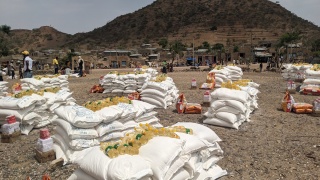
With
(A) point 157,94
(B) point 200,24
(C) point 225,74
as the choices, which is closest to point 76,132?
(A) point 157,94

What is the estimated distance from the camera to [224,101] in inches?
231

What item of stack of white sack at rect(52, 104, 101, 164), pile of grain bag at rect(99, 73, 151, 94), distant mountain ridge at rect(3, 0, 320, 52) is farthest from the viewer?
distant mountain ridge at rect(3, 0, 320, 52)

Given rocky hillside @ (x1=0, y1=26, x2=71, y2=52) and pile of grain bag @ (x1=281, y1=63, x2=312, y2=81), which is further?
rocky hillside @ (x1=0, y1=26, x2=71, y2=52)

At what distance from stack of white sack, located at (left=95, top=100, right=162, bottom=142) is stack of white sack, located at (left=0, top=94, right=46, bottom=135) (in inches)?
75.0

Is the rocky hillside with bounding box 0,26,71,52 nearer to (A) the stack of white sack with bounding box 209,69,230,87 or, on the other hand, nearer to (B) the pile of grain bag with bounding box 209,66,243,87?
(B) the pile of grain bag with bounding box 209,66,243,87

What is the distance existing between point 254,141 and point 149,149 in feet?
9.54

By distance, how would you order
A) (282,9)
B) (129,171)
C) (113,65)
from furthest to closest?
(282,9) → (113,65) → (129,171)

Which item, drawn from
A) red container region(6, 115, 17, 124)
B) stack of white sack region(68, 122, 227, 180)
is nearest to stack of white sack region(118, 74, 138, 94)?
red container region(6, 115, 17, 124)

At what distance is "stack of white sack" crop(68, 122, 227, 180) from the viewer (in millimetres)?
2504

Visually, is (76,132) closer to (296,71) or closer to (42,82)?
(42,82)

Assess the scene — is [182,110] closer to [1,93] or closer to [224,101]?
[224,101]

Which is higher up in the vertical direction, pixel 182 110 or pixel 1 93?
pixel 1 93

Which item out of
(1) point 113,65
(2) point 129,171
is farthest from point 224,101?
(1) point 113,65

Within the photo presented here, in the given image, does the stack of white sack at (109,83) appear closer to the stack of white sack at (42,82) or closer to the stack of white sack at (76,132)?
the stack of white sack at (42,82)
